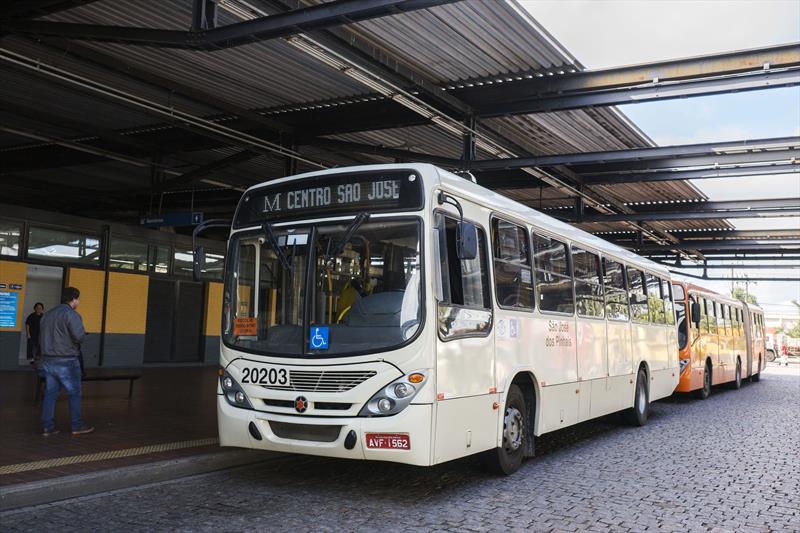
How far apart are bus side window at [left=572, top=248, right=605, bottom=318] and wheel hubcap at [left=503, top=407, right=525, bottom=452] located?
101 inches

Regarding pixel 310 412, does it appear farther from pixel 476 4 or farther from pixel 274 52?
pixel 274 52

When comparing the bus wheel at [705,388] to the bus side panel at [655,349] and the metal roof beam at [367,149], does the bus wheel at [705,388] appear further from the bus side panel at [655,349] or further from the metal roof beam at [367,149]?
the metal roof beam at [367,149]

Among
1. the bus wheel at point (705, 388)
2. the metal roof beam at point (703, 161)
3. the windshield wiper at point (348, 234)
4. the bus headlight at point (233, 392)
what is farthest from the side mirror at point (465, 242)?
the bus wheel at point (705, 388)

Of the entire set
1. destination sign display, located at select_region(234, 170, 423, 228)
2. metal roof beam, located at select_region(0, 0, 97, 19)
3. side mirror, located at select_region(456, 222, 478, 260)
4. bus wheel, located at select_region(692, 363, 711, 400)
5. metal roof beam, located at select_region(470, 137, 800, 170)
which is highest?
metal roof beam, located at select_region(0, 0, 97, 19)

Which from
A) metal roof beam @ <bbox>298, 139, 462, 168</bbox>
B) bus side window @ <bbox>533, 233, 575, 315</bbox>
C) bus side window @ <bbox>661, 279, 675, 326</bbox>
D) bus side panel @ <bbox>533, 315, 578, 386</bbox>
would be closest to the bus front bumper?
bus side panel @ <bbox>533, 315, 578, 386</bbox>

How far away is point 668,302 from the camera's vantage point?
1559 cm

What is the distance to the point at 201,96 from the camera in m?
12.6

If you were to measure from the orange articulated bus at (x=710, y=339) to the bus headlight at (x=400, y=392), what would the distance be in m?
11.9

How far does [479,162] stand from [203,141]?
6.22 m

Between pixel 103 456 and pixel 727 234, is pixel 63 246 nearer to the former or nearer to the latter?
pixel 103 456

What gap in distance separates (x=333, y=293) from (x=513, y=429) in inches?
105

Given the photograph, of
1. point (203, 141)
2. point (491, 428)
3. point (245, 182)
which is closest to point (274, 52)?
point (203, 141)

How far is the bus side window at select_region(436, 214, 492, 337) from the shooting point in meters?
6.78

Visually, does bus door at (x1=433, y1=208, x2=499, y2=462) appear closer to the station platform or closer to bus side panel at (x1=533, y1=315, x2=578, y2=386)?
bus side panel at (x1=533, y1=315, x2=578, y2=386)
